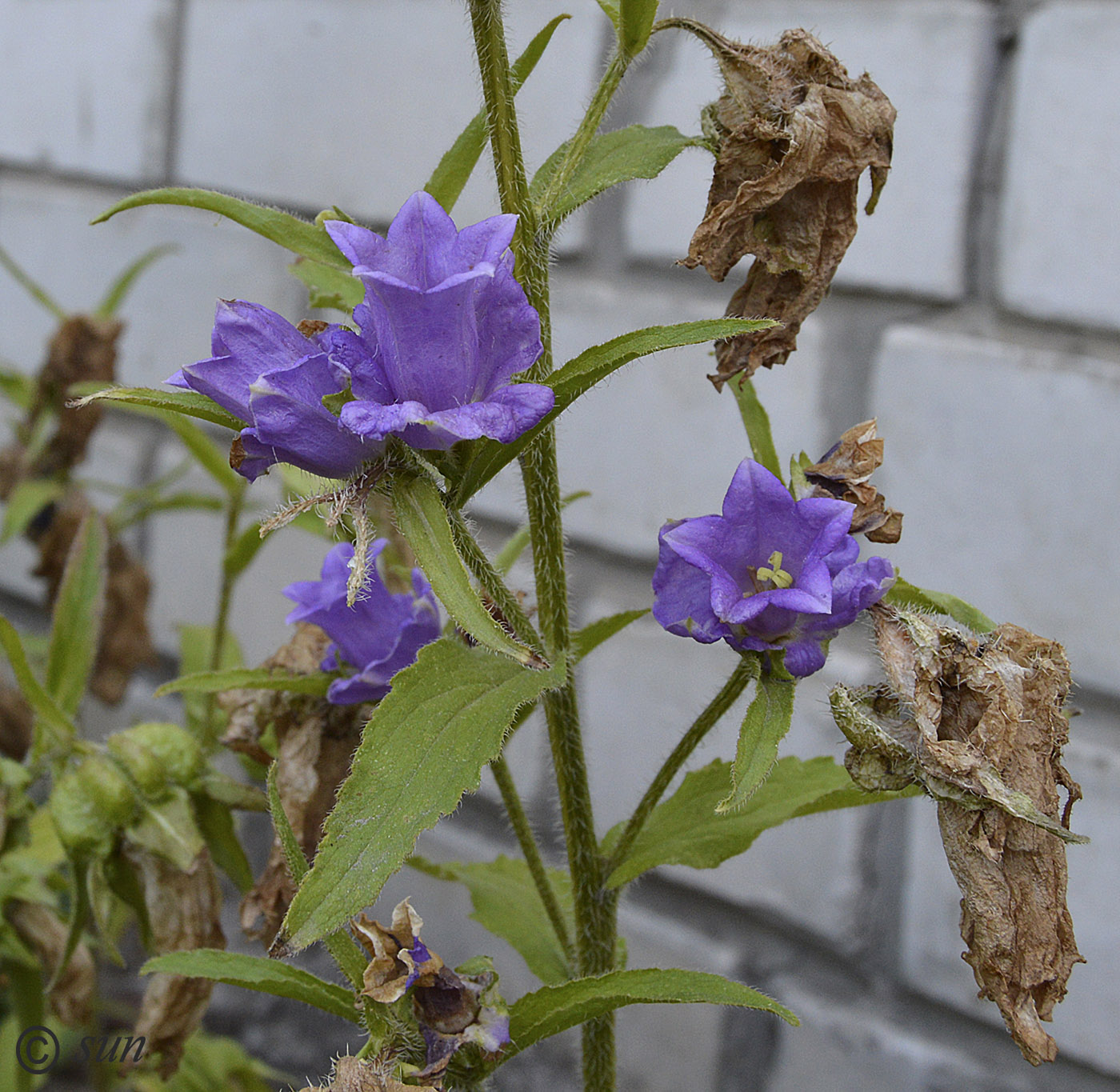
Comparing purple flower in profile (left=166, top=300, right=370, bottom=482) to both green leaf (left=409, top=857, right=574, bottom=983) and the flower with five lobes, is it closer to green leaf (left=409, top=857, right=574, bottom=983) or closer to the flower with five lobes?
the flower with five lobes

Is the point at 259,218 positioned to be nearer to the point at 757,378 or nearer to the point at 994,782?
the point at 994,782

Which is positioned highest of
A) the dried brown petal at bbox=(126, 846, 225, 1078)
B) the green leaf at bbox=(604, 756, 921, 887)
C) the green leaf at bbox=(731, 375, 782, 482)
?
the green leaf at bbox=(731, 375, 782, 482)

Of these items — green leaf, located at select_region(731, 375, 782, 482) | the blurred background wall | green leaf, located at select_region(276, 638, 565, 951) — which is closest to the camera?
green leaf, located at select_region(276, 638, 565, 951)

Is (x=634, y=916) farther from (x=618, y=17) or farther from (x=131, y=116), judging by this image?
(x=131, y=116)

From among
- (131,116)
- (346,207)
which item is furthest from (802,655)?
(131,116)

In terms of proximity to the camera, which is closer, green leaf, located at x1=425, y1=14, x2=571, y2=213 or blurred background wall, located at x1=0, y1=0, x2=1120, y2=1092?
green leaf, located at x1=425, y1=14, x2=571, y2=213

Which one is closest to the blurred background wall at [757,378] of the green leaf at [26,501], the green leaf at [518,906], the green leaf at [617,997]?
the green leaf at [26,501]

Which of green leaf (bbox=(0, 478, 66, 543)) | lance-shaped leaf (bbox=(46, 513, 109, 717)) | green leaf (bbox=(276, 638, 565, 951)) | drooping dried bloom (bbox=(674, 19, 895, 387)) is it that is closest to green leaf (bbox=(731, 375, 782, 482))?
drooping dried bloom (bbox=(674, 19, 895, 387))
